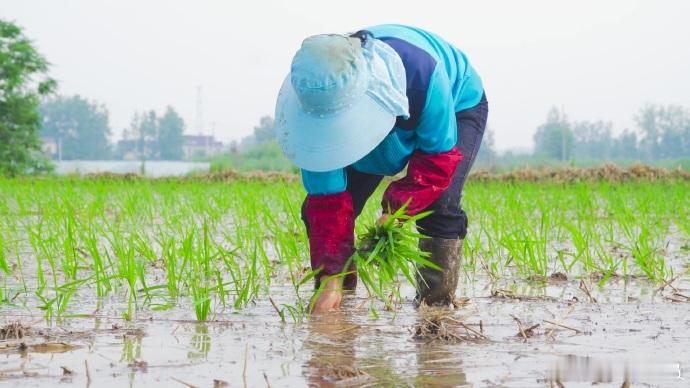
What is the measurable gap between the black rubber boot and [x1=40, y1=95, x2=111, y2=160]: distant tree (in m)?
60.1

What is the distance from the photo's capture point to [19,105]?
28953mm

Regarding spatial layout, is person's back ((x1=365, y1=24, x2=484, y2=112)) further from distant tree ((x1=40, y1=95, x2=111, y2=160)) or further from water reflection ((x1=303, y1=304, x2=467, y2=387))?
distant tree ((x1=40, y1=95, x2=111, y2=160))

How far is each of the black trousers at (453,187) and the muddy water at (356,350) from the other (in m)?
0.25

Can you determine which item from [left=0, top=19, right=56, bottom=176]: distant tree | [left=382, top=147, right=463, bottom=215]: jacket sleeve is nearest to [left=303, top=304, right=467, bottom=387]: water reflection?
[left=382, top=147, right=463, bottom=215]: jacket sleeve

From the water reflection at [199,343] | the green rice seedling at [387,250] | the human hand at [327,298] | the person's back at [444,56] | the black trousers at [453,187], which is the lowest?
the water reflection at [199,343]

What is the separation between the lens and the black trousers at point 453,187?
2.64m

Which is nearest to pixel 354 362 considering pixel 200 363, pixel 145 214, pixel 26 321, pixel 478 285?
pixel 200 363

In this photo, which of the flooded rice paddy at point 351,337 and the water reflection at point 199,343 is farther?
the water reflection at point 199,343

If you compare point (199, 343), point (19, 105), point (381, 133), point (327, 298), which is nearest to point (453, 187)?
point (327, 298)

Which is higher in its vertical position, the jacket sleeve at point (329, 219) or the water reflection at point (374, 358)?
the jacket sleeve at point (329, 219)

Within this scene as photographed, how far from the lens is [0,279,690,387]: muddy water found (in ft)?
5.43

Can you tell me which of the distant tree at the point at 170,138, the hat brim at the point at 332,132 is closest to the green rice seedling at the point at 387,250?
the hat brim at the point at 332,132

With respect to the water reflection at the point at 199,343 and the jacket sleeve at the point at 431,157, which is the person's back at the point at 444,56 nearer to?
the jacket sleeve at the point at 431,157

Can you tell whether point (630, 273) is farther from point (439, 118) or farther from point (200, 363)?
point (200, 363)
